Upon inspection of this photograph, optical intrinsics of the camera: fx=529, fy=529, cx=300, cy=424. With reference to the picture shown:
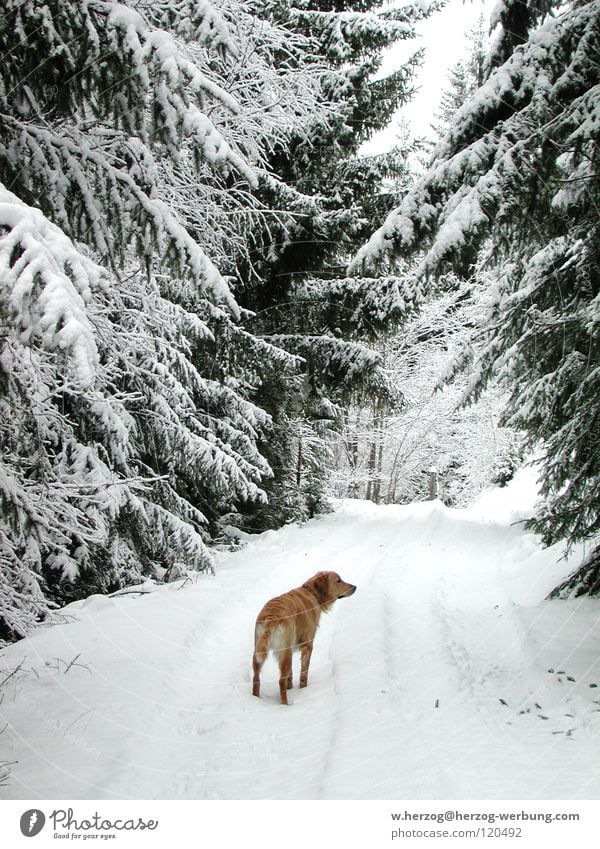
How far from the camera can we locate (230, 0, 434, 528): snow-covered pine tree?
9.35 metres

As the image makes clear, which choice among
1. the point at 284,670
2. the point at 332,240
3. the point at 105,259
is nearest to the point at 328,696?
the point at 284,670

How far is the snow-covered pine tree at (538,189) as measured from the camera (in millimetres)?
3326

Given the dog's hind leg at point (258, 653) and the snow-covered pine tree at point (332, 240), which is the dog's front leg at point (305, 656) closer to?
the dog's hind leg at point (258, 653)

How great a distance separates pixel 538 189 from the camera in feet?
11.8

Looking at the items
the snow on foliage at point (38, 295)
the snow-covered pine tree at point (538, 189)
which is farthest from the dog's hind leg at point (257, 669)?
the snow-covered pine tree at point (538, 189)

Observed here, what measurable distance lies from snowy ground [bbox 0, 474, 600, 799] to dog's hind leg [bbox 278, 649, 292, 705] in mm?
104

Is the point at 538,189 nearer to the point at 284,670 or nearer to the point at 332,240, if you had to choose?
the point at 284,670

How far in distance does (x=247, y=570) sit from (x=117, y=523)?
1.47 meters

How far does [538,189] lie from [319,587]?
10.3 ft

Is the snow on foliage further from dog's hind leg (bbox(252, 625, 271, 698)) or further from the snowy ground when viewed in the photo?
dog's hind leg (bbox(252, 625, 271, 698))

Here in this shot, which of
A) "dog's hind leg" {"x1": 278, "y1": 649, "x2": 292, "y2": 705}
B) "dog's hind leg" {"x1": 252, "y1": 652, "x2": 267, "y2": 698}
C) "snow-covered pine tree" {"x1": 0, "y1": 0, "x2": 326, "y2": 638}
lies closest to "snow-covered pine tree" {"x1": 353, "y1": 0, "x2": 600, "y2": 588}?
"snow-covered pine tree" {"x1": 0, "y1": 0, "x2": 326, "y2": 638}

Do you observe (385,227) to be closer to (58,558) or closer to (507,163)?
(507,163)

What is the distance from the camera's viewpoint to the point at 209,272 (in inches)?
125
